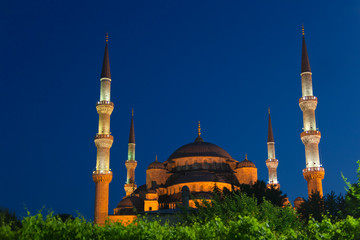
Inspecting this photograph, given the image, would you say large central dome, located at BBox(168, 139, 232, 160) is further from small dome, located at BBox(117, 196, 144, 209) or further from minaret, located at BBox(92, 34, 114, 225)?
minaret, located at BBox(92, 34, 114, 225)

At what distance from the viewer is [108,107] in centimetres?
3722

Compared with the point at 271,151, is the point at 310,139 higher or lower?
lower

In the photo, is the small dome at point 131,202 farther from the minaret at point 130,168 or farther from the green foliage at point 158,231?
the green foliage at point 158,231

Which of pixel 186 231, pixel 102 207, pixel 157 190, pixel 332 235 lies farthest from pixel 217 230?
pixel 157 190

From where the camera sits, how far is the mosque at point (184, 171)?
3500cm

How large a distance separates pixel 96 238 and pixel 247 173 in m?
31.9

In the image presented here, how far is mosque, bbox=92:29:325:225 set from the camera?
35.0m

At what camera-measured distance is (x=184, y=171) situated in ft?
145

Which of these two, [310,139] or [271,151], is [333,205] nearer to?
[310,139]

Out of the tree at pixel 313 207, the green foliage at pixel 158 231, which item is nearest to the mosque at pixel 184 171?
the tree at pixel 313 207

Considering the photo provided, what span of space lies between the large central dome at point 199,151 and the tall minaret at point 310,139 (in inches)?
446

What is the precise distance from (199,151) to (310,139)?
13072 mm

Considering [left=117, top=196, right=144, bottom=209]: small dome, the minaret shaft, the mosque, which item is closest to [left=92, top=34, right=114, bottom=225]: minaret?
the mosque

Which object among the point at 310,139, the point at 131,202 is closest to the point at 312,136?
the point at 310,139
